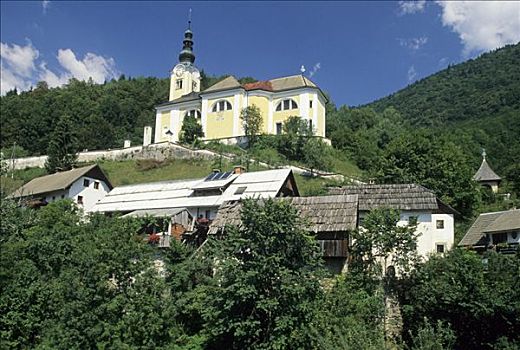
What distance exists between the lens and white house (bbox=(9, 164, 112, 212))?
44719 mm

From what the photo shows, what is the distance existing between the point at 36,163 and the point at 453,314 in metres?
56.2

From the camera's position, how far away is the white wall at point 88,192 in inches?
1774

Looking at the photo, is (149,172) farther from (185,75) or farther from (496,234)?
(496,234)

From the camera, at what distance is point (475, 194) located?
143 ft

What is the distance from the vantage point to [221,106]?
68125 mm

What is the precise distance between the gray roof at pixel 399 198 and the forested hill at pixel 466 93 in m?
63.1

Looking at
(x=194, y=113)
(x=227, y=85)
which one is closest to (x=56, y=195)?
(x=194, y=113)

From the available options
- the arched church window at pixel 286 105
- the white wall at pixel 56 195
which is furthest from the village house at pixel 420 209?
the arched church window at pixel 286 105

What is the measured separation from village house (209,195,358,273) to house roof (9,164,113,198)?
1860 centimetres

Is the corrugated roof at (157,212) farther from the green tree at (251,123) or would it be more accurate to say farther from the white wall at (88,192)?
the green tree at (251,123)

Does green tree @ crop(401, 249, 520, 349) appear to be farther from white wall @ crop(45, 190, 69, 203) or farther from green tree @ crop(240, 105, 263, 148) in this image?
green tree @ crop(240, 105, 263, 148)

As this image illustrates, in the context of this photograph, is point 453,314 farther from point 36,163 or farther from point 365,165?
point 36,163

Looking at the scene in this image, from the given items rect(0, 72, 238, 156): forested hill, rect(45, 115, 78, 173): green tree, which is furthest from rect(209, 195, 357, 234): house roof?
rect(0, 72, 238, 156): forested hill

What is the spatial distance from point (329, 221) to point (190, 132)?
40676 mm
